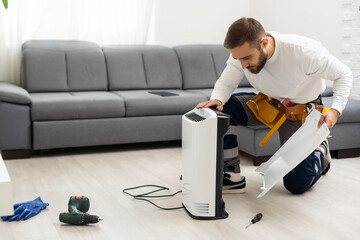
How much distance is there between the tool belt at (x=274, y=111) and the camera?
2.55 metres

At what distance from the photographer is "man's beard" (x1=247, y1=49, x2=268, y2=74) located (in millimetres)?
2295

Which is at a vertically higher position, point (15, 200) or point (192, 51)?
point (192, 51)

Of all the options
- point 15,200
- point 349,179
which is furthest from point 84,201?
point 349,179

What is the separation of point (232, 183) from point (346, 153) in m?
1.33

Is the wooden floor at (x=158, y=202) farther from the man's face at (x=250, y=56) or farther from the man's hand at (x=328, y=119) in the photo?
the man's face at (x=250, y=56)

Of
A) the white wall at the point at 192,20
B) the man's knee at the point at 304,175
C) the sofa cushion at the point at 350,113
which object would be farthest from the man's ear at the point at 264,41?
the white wall at the point at 192,20

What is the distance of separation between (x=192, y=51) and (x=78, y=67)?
1.12m

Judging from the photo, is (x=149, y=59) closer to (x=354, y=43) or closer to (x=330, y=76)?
(x=354, y=43)

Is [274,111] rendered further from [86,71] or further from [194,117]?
[86,71]

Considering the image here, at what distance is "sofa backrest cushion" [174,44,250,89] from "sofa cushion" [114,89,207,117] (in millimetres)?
510

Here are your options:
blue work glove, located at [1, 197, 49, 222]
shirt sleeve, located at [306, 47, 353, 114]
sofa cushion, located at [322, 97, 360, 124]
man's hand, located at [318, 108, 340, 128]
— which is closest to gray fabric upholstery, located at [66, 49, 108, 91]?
blue work glove, located at [1, 197, 49, 222]

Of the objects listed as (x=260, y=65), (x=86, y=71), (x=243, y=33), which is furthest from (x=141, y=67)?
(x=243, y=33)

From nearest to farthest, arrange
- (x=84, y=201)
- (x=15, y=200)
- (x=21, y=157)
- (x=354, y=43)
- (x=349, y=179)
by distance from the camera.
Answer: (x=84, y=201) < (x=15, y=200) < (x=349, y=179) < (x=21, y=157) < (x=354, y=43)

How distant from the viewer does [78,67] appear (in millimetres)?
4109
